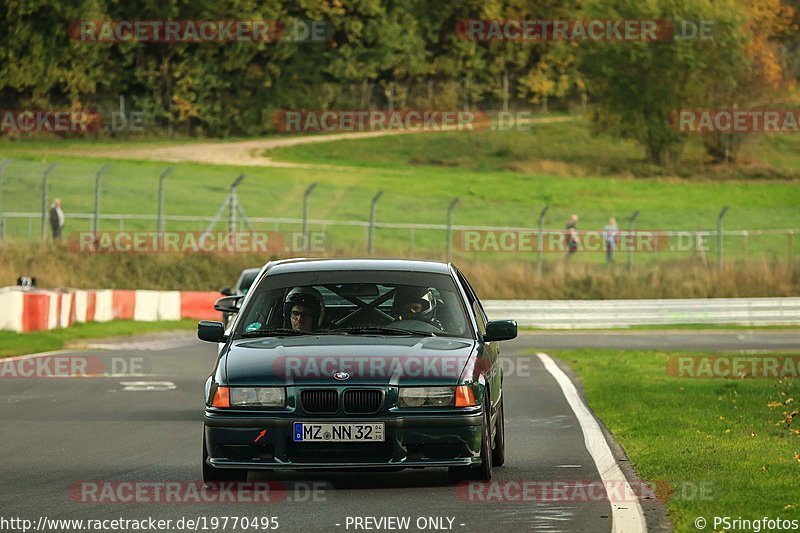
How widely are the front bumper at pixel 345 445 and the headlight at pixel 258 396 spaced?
78 mm

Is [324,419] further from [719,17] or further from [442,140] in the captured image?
[442,140]

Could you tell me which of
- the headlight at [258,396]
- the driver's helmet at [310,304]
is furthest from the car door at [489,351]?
the headlight at [258,396]

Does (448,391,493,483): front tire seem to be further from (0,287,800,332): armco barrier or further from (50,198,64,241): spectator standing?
(50,198,64,241): spectator standing

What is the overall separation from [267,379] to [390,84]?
286ft

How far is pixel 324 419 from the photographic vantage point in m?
10.3

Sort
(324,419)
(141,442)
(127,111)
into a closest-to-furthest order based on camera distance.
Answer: (324,419)
(141,442)
(127,111)

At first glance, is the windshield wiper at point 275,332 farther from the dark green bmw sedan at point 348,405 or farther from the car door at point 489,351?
the car door at point 489,351

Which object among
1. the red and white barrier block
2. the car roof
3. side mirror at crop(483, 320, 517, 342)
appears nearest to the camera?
side mirror at crop(483, 320, 517, 342)

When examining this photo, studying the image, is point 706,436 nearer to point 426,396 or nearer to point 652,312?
point 426,396

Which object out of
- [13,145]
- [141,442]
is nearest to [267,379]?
[141,442]

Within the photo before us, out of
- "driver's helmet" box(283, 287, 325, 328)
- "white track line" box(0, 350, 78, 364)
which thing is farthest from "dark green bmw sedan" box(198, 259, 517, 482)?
"white track line" box(0, 350, 78, 364)

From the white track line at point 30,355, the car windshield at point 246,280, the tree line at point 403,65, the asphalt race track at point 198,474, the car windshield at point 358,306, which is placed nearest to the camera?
the asphalt race track at point 198,474

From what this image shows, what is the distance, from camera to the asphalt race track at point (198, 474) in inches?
373

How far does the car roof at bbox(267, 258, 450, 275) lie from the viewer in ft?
39.1
